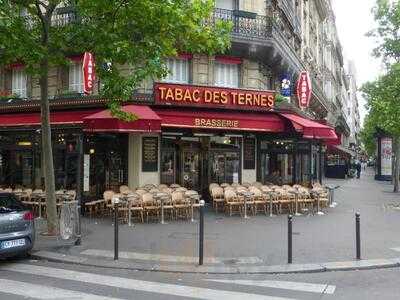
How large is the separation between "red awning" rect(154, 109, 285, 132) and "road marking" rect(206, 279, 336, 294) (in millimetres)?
10061

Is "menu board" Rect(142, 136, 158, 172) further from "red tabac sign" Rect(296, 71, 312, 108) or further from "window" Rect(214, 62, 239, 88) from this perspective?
"red tabac sign" Rect(296, 71, 312, 108)

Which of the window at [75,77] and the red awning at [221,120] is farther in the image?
the window at [75,77]

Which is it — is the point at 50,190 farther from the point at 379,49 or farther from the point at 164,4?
the point at 379,49

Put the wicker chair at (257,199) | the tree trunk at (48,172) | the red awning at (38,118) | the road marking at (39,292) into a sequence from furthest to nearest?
the red awning at (38,118) < the wicker chair at (257,199) < the tree trunk at (48,172) < the road marking at (39,292)

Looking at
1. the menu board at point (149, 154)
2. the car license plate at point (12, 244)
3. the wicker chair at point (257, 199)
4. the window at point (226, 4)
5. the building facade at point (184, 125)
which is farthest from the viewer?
the window at point (226, 4)

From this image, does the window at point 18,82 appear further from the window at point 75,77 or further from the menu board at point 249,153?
the menu board at point 249,153

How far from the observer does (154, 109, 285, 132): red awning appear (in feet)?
62.0

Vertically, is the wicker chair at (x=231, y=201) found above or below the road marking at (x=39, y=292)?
above

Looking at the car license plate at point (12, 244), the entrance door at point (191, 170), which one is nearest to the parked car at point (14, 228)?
the car license plate at point (12, 244)

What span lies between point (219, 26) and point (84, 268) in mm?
6324

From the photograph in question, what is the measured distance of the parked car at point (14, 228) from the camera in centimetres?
992

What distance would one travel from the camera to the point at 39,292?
7969mm

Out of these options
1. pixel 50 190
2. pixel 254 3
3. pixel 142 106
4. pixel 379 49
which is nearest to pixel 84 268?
pixel 50 190

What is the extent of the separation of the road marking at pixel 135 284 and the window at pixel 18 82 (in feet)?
44.2
